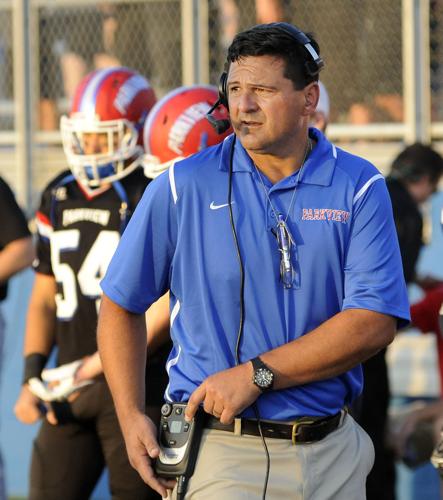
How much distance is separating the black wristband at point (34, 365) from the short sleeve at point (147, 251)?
6.11ft

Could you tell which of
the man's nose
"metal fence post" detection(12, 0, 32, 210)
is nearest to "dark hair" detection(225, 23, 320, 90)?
the man's nose

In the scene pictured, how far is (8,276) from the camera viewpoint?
553 centimetres

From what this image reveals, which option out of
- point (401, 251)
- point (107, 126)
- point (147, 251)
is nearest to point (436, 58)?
point (401, 251)

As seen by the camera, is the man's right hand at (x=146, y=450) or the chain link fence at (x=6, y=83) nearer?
the man's right hand at (x=146, y=450)

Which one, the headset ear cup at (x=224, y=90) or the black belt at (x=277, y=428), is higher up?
the headset ear cup at (x=224, y=90)

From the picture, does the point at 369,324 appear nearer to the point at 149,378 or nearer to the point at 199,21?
the point at 149,378

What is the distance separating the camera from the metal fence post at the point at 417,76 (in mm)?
7691

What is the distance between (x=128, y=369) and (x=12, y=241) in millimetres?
2326

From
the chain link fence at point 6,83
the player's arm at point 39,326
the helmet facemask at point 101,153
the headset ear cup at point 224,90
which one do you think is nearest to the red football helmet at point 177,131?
the helmet facemask at point 101,153

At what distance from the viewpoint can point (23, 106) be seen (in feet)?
28.1

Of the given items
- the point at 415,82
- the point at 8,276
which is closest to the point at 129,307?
the point at 8,276

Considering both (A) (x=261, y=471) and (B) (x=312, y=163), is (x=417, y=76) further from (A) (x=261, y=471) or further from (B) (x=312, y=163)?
(A) (x=261, y=471)

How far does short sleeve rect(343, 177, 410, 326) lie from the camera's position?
3.21 metres

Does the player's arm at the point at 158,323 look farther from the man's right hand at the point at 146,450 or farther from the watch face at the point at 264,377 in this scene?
the watch face at the point at 264,377
